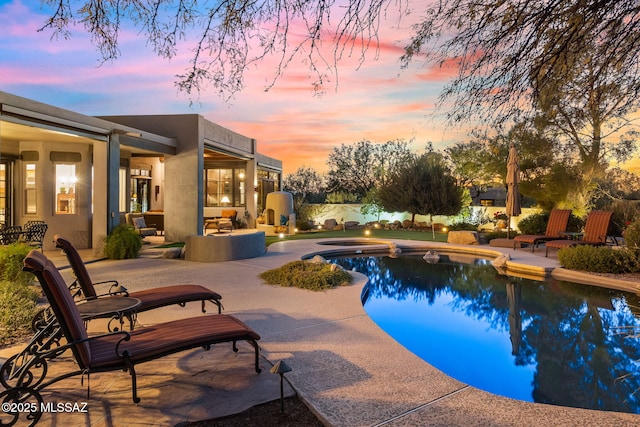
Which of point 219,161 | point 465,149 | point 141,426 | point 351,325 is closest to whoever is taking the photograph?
point 141,426

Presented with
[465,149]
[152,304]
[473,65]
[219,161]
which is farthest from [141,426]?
[465,149]

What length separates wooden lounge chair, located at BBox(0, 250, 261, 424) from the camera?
9.33ft

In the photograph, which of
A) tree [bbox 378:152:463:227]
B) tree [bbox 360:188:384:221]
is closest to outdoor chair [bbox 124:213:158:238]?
tree [bbox 378:152:463:227]

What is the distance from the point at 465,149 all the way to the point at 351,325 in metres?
28.1

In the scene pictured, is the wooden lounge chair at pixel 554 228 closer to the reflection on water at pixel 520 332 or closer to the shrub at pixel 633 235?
the shrub at pixel 633 235

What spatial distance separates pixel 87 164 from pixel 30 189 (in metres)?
1.64

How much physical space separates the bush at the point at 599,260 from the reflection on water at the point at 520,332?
90cm

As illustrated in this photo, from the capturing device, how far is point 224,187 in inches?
842

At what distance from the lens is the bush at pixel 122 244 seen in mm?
10922

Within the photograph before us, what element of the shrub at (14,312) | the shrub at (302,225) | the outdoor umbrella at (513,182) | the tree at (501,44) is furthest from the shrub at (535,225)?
the shrub at (14,312)

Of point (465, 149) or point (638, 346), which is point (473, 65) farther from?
point (465, 149)

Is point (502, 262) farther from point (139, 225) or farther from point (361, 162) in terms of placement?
point (361, 162)

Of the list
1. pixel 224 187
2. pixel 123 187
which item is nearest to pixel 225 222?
pixel 224 187

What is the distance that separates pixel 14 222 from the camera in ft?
40.7
